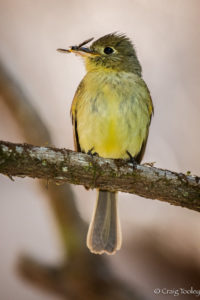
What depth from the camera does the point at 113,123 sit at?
4.29 meters

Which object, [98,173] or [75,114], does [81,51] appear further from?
[98,173]

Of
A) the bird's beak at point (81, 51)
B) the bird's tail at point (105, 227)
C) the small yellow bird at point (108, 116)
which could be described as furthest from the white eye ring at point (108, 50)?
the bird's tail at point (105, 227)

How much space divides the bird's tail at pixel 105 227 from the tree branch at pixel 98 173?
0.90 meters

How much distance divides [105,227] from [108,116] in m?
1.31

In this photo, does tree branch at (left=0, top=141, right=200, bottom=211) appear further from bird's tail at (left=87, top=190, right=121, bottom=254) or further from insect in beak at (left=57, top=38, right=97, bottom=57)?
insect in beak at (left=57, top=38, right=97, bottom=57)

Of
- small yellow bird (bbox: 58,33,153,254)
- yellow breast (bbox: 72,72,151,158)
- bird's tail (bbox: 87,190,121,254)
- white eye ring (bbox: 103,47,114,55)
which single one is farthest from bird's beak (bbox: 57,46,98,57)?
bird's tail (bbox: 87,190,121,254)

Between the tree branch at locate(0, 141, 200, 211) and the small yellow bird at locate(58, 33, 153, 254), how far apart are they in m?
0.57

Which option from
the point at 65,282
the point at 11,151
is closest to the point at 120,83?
A: the point at 11,151

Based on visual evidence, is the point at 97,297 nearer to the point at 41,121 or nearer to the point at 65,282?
the point at 65,282

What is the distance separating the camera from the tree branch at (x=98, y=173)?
3311 mm

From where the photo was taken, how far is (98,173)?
3600 mm

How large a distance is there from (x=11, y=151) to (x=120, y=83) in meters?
1.75

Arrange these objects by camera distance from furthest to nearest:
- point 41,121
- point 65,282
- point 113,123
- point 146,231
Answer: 1. point 146,231
2. point 41,121
3. point 113,123
4. point 65,282

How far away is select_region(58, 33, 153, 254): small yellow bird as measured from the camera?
432 centimetres
